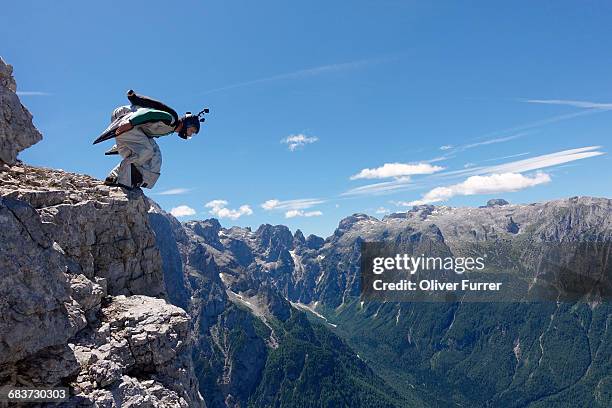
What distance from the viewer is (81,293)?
20.8 m

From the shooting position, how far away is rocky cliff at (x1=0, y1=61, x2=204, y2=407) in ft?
51.2

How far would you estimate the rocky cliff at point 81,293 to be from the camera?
15602mm

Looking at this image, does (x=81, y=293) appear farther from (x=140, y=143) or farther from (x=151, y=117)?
(x=151, y=117)

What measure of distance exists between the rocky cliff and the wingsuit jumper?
191 cm

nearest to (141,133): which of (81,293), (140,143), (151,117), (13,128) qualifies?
(140,143)

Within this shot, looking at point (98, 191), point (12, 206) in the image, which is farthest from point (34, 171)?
point (12, 206)

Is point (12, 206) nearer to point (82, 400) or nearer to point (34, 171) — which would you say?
point (82, 400)

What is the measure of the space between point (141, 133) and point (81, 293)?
1091 cm

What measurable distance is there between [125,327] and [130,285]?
7.67 metres

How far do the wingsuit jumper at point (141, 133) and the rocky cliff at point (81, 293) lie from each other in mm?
A: 1909

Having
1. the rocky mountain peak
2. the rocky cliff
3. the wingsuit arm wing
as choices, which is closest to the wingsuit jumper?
the wingsuit arm wing

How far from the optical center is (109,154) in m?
28.9

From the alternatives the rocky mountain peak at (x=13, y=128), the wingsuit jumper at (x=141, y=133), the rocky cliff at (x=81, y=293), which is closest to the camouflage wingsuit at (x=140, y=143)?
the wingsuit jumper at (x=141, y=133)

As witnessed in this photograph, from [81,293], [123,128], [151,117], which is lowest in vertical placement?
[81,293]
